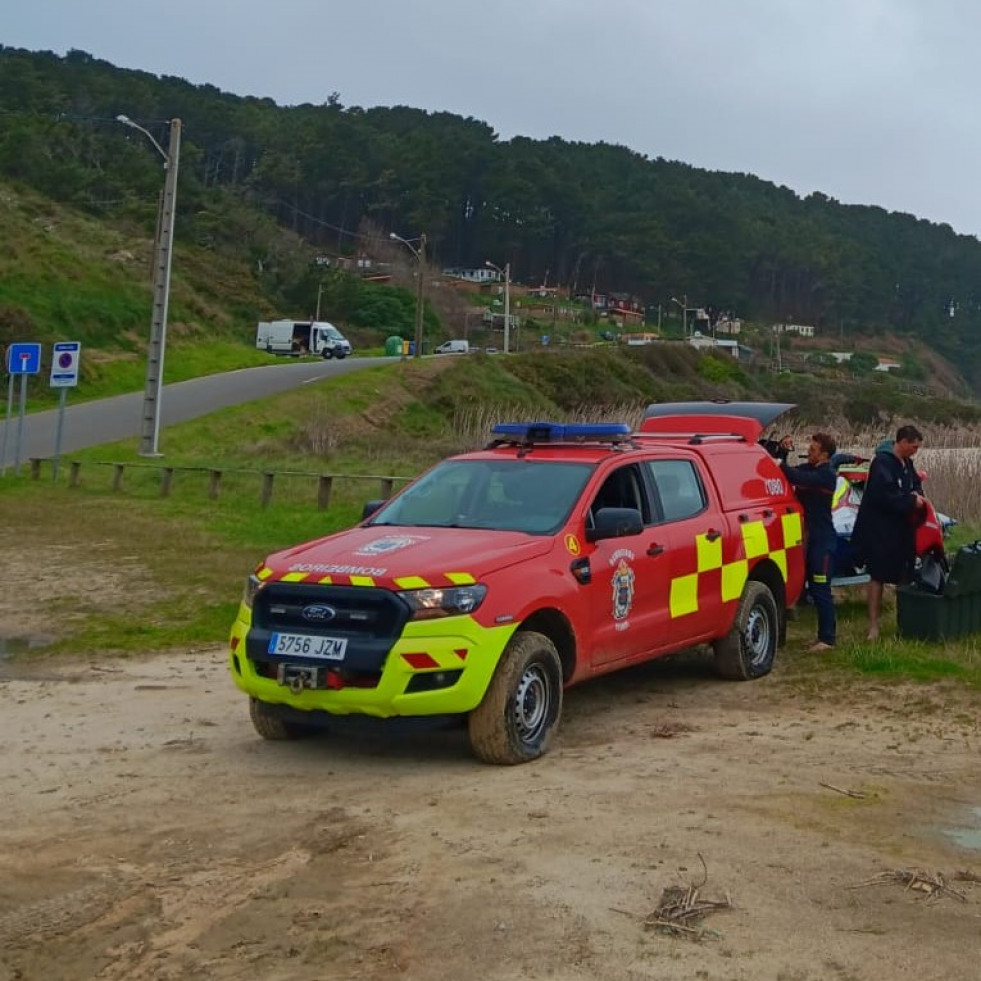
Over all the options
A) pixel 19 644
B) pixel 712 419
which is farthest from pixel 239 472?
pixel 712 419

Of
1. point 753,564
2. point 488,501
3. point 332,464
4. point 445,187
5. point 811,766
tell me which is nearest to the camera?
point 811,766

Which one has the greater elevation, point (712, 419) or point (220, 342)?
point (220, 342)

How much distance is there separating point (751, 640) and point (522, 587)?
9.70ft

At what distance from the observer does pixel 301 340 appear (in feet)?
220

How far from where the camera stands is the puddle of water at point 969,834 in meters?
5.58

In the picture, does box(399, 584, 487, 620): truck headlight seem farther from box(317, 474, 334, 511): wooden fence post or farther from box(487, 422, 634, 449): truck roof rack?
box(317, 474, 334, 511): wooden fence post

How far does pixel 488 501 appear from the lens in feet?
26.7

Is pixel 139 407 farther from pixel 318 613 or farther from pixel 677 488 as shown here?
pixel 318 613

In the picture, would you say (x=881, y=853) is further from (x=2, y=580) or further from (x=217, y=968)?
(x=2, y=580)

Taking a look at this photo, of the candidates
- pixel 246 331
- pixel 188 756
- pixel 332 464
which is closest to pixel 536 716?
pixel 188 756

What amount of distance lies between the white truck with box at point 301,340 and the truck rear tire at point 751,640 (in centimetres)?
5794

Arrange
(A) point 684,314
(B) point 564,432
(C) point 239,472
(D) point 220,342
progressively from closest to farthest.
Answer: (B) point 564,432 < (C) point 239,472 < (D) point 220,342 < (A) point 684,314

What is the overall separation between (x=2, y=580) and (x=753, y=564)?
8.62 meters

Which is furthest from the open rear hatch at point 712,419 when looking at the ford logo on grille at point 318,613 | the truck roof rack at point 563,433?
the ford logo on grille at point 318,613
